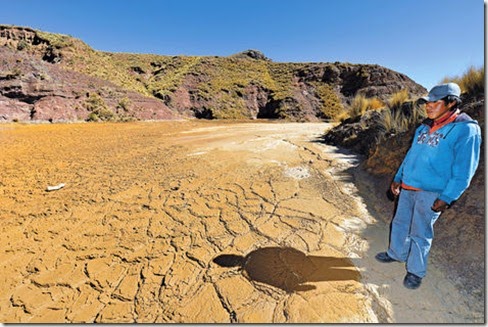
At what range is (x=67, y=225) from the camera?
309 cm

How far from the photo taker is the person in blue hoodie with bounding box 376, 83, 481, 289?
1.72m

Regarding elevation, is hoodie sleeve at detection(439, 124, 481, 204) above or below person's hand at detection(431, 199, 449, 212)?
above

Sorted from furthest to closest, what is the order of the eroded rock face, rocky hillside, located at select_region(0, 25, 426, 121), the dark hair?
rocky hillside, located at select_region(0, 25, 426, 121), the eroded rock face, the dark hair

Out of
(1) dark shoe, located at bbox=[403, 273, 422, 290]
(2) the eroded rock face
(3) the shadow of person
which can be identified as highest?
(2) the eroded rock face

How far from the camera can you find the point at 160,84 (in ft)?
82.8

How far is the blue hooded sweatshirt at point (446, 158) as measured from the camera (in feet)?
5.61

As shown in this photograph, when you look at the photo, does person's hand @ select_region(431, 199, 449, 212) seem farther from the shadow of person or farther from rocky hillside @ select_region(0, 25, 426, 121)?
rocky hillside @ select_region(0, 25, 426, 121)

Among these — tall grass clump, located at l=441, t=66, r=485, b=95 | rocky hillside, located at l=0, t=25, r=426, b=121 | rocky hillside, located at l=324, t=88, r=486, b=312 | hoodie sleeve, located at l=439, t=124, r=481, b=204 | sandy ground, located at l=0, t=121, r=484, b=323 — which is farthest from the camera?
rocky hillside, located at l=0, t=25, r=426, b=121

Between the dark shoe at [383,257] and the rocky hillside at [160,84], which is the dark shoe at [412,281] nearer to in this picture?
the dark shoe at [383,257]

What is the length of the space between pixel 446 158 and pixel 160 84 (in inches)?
1045

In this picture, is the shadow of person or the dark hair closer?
the dark hair

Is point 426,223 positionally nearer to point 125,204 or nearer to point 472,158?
point 472,158

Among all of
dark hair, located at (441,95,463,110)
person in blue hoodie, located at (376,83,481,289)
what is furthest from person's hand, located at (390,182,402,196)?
dark hair, located at (441,95,463,110)

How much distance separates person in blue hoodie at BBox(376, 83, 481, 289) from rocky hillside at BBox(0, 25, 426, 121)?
17592 millimetres
